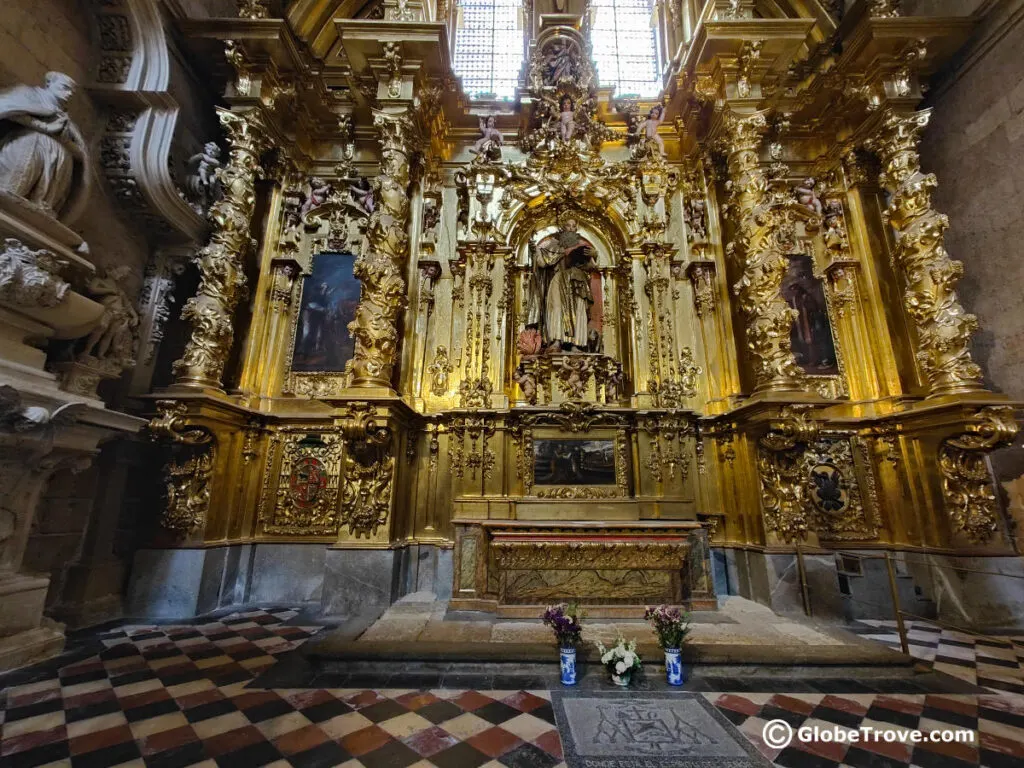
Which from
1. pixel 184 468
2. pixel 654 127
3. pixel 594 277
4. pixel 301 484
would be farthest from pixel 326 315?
pixel 654 127

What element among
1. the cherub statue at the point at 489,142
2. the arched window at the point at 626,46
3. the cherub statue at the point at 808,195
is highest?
the arched window at the point at 626,46

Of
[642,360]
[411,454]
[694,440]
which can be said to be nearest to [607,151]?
[642,360]

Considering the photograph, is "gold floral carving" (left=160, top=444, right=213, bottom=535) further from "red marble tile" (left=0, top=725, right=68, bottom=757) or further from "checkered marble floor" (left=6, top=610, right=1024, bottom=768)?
"red marble tile" (left=0, top=725, right=68, bottom=757)

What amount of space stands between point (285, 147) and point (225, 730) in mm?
8933

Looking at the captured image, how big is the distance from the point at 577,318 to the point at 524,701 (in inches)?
237

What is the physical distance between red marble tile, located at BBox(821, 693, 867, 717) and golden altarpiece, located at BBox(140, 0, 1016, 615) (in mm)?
2069

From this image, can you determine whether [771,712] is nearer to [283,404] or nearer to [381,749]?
[381,749]

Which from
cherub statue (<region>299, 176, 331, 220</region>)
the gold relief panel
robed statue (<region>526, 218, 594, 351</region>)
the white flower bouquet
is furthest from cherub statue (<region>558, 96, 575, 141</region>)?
the white flower bouquet

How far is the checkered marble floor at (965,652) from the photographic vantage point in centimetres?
429

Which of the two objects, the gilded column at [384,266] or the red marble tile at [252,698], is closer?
the red marble tile at [252,698]

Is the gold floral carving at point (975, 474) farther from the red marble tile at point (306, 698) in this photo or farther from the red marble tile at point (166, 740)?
the red marble tile at point (166, 740)

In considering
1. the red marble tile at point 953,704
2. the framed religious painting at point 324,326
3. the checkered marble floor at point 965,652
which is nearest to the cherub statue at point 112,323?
the framed religious painting at point 324,326

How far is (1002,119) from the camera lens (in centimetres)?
710

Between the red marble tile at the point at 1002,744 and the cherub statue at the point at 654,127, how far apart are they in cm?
885
